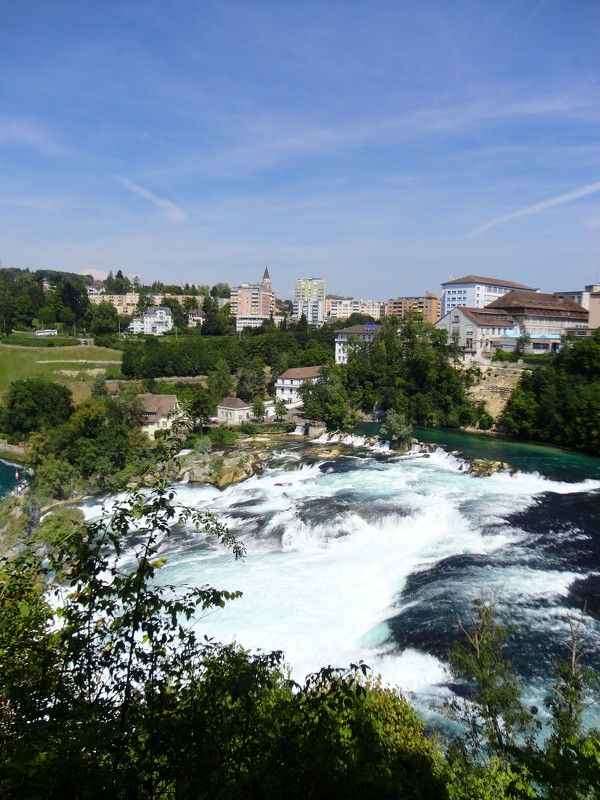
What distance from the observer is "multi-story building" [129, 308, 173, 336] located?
7219 cm

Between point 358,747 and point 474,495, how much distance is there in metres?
17.7

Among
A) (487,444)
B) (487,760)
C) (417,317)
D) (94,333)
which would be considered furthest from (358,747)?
(94,333)

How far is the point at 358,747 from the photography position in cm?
525

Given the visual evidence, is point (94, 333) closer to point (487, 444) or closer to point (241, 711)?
point (487, 444)

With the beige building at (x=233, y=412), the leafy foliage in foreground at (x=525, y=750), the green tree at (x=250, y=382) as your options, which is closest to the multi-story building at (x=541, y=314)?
the green tree at (x=250, y=382)

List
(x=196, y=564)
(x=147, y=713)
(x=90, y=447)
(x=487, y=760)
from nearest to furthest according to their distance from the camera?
(x=147, y=713) → (x=487, y=760) → (x=196, y=564) → (x=90, y=447)

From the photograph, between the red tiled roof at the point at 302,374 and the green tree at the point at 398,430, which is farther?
the red tiled roof at the point at 302,374

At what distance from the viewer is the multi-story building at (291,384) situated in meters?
43.6

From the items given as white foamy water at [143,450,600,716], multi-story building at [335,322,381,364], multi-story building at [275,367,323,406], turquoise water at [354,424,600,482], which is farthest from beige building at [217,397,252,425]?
multi-story building at [335,322,381,364]

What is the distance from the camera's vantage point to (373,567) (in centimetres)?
1564

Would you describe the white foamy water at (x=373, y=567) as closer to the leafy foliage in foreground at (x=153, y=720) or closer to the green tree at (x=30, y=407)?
the leafy foliage in foreground at (x=153, y=720)

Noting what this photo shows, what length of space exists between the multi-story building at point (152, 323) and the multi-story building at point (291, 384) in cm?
3266

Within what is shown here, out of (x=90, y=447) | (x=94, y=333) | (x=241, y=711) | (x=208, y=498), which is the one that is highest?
(x=94, y=333)

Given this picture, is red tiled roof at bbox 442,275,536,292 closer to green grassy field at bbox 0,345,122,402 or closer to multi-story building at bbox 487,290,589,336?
multi-story building at bbox 487,290,589,336
